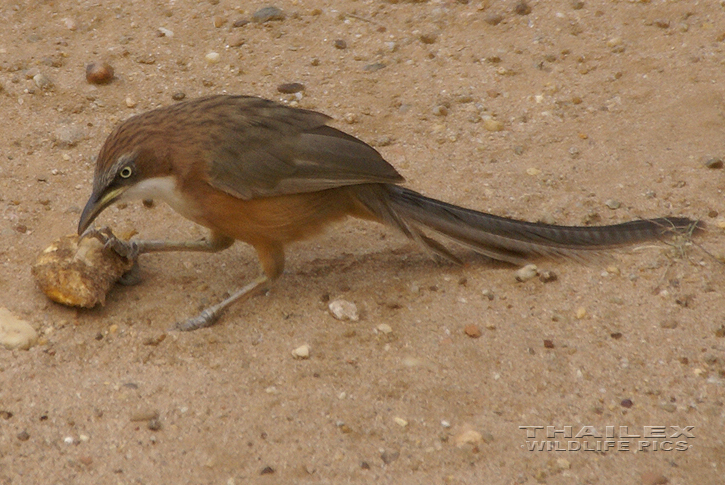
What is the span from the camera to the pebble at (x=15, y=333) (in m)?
4.38

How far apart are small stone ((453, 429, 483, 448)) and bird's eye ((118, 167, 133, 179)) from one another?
2.15 metres

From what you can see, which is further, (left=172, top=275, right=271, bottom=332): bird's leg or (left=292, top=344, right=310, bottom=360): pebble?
(left=172, top=275, right=271, bottom=332): bird's leg

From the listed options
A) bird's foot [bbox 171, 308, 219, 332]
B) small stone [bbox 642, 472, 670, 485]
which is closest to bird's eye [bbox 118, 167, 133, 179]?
bird's foot [bbox 171, 308, 219, 332]

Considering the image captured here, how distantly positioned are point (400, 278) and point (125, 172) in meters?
1.69

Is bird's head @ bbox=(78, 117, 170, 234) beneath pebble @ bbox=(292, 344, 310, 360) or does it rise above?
above

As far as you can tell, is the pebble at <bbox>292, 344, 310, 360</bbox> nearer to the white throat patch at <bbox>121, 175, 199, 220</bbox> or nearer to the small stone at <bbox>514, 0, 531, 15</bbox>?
the white throat patch at <bbox>121, 175, 199, 220</bbox>

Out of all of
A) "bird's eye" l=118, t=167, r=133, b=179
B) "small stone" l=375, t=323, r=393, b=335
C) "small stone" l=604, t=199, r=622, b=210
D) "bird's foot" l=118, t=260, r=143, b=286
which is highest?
Result: "bird's eye" l=118, t=167, r=133, b=179

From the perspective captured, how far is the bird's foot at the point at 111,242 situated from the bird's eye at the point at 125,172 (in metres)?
0.48

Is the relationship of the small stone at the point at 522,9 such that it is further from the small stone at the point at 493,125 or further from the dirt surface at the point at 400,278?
the small stone at the point at 493,125

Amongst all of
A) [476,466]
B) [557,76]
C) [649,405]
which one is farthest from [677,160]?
[476,466]

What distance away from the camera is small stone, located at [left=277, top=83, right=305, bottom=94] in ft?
21.5

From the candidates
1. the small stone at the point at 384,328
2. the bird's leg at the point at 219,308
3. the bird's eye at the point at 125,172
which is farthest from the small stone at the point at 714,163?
the bird's eye at the point at 125,172

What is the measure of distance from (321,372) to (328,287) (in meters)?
0.87

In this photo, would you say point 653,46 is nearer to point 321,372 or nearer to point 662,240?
point 662,240
